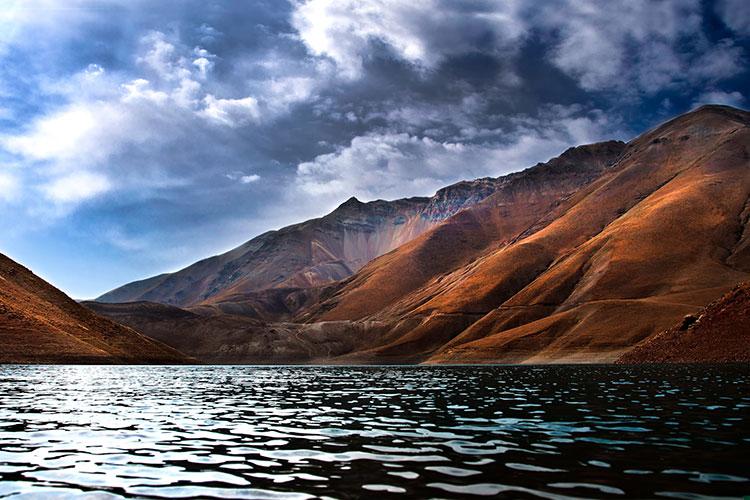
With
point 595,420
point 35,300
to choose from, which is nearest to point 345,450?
point 595,420

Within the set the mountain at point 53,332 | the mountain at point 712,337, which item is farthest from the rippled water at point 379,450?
the mountain at point 53,332

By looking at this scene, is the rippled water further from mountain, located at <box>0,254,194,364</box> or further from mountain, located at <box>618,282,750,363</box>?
mountain, located at <box>0,254,194,364</box>

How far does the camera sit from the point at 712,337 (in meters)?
122

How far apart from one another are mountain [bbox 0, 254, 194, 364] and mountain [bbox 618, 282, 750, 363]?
125 metres

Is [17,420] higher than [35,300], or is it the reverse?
[35,300]

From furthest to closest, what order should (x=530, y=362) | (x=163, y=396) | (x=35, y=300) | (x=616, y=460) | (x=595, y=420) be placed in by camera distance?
(x=530, y=362) < (x=35, y=300) < (x=163, y=396) < (x=595, y=420) < (x=616, y=460)

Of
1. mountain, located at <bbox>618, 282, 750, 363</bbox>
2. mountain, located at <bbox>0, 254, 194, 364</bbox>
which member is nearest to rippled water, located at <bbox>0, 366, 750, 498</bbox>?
mountain, located at <bbox>618, 282, 750, 363</bbox>

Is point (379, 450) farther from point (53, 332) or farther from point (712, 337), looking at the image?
point (53, 332)

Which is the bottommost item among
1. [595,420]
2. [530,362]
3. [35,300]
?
[530,362]

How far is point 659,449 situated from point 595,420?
867cm

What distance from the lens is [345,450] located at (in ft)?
64.0

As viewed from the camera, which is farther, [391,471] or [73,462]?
[73,462]

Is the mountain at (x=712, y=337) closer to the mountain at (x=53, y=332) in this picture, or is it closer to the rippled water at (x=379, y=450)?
the rippled water at (x=379, y=450)

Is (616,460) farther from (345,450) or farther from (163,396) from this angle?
(163,396)
